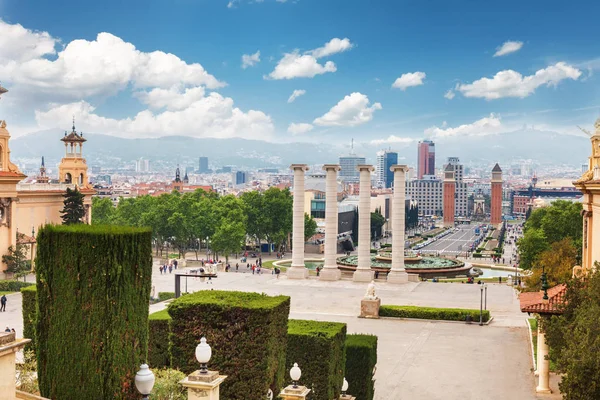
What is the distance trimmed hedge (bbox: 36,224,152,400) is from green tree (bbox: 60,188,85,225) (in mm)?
59357

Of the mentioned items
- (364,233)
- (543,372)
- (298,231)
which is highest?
(298,231)

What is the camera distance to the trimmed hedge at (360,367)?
81.7 ft

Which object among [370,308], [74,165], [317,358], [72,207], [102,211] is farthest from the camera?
[102,211]

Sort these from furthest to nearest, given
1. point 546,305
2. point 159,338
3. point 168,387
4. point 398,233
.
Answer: point 398,233
point 546,305
point 159,338
point 168,387

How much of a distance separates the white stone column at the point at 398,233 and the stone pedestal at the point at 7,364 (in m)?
53.1

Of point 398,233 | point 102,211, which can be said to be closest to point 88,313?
point 398,233

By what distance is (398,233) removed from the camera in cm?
6412

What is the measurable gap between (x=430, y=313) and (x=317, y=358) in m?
24.4

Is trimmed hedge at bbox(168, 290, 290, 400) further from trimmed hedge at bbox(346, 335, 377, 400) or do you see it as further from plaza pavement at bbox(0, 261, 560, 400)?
plaza pavement at bbox(0, 261, 560, 400)

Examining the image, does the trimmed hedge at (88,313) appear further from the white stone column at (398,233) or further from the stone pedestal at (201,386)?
the white stone column at (398,233)

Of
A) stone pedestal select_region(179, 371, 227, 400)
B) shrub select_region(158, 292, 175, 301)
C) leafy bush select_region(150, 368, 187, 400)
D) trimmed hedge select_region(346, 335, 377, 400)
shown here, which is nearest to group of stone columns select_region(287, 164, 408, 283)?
shrub select_region(158, 292, 175, 301)

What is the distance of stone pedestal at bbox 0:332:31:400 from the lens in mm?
10984

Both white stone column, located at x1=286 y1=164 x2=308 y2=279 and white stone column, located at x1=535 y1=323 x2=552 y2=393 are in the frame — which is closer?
white stone column, located at x1=535 y1=323 x2=552 y2=393

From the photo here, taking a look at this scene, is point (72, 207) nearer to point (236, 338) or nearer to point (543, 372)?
point (543, 372)
